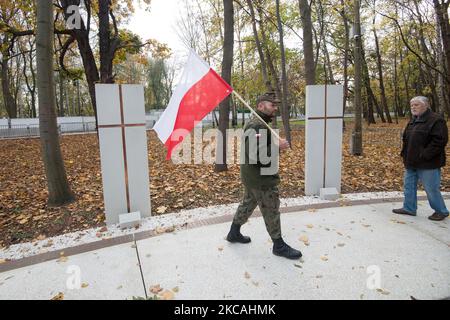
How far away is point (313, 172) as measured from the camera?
5.95m

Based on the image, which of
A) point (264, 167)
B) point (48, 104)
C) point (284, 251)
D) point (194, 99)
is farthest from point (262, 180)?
point (48, 104)

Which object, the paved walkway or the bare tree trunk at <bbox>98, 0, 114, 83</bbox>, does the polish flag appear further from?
the bare tree trunk at <bbox>98, 0, 114, 83</bbox>

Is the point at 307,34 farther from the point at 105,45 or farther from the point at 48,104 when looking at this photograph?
the point at 105,45

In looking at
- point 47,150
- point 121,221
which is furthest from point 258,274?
point 47,150

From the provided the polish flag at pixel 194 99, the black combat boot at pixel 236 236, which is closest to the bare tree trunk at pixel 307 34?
the polish flag at pixel 194 99

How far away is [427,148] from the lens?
4.32 m

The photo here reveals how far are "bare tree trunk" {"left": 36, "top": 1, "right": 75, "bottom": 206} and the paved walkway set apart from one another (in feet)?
7.35

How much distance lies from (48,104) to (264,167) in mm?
4192

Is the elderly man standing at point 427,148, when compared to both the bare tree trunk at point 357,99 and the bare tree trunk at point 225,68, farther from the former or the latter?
the bare tree trunk at point 357,99

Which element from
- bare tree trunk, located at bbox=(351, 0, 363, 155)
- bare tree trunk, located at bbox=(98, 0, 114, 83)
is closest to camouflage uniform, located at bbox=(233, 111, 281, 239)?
bare tree trunk, located at bbox=(351, 0, 363, 155)

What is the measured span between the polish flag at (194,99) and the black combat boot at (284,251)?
186cm

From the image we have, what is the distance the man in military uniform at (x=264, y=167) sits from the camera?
10.9ft

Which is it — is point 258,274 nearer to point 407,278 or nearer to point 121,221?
point 407,278

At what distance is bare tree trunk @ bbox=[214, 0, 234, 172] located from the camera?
24.8ft
